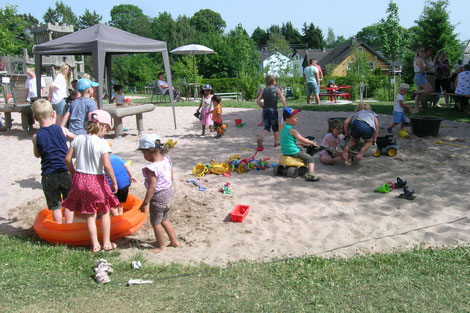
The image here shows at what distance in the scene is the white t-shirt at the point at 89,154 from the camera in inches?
175

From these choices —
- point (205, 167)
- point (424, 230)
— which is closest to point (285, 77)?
point (205, 167)

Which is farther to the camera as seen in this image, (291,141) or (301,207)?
(291,141)

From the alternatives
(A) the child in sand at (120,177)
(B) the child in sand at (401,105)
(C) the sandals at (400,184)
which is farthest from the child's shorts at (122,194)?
(B) the child in sand at (401,105)

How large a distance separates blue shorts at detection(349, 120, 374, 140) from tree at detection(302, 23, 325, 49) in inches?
4489

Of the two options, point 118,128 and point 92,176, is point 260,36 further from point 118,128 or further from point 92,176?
point 92,176

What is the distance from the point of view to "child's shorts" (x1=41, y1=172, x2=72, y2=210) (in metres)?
4.92

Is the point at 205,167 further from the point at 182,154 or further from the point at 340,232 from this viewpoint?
the point at 340,232

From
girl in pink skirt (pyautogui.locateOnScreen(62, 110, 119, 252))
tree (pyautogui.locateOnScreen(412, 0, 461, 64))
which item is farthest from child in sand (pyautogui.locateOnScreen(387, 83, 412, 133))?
tree (pyautogui.locateOnScreen(412, 0, 461, 64))

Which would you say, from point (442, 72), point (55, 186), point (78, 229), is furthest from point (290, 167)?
point (442, 72)

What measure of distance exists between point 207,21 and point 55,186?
3958 inches

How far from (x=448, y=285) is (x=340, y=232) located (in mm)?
1477

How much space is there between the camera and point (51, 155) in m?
4.88

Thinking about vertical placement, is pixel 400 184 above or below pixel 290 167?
below

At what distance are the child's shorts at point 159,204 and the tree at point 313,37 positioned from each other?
117410 millimetres
